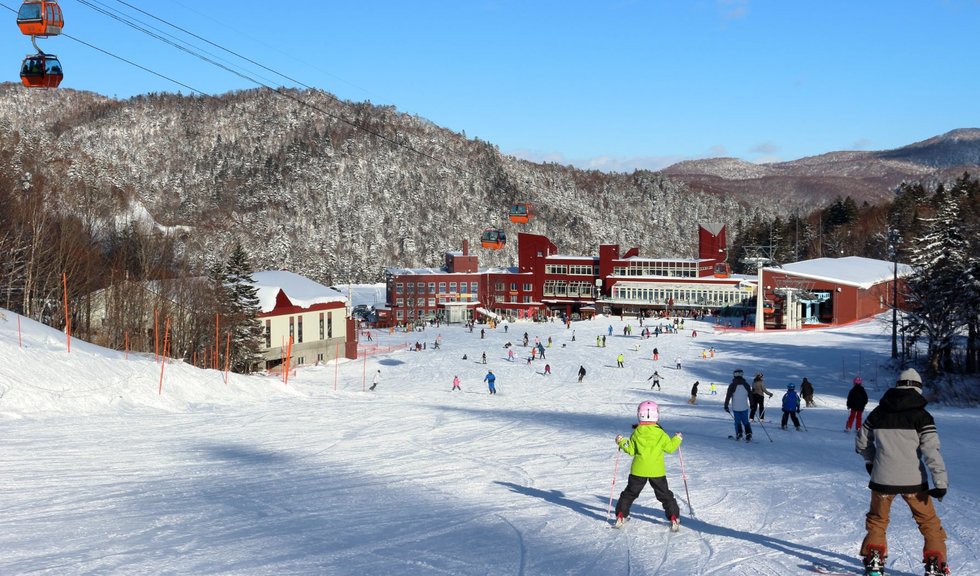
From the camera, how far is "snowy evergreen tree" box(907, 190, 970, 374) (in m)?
34.2

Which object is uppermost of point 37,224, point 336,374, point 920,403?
point 37,224

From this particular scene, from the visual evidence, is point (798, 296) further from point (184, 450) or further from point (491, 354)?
point (184, 450)

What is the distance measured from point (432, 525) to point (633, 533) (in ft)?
5.62

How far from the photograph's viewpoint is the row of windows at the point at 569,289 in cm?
7844

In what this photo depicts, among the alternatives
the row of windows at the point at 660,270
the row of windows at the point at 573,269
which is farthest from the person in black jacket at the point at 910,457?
the row of windows at the point at 573,269

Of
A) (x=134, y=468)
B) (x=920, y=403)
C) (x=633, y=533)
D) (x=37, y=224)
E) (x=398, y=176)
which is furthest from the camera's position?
(x=398, y=176)

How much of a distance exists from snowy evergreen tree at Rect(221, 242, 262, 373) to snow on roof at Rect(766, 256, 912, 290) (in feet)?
121

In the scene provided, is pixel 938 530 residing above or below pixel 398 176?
below

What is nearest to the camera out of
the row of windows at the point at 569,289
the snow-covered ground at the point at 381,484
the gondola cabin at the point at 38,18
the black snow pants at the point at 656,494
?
the snow-covered ground at the point at 381,484

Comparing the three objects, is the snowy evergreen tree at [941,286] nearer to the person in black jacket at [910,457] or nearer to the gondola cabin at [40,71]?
the gondola cabin at [40,71]

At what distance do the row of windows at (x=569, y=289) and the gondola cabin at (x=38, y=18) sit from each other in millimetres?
65495

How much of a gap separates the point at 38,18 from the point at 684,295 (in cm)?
6312

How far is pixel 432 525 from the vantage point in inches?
296

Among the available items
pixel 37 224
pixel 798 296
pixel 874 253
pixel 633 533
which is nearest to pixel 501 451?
pixel 633 533
